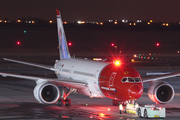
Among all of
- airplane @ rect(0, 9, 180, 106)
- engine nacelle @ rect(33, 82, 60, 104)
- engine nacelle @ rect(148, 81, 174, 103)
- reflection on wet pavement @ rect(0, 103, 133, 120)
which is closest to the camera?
reflection on wet pavement @ rect(0, 103, 133, 120)

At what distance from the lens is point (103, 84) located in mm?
24391

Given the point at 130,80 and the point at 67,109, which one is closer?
the point at 130,80

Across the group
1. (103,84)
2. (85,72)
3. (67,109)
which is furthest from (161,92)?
(67,109)

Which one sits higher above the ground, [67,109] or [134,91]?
[134,91]

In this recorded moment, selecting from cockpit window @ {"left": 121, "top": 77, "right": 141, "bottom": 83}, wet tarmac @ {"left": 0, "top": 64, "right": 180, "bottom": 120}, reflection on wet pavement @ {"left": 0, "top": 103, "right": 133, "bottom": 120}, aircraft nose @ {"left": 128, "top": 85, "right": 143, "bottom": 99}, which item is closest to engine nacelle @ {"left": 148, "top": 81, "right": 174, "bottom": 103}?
wet tarmac @ {"left": 0, "top": 64, "right": 180, "bottom": 120}

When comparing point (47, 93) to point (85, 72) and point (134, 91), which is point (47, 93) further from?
point (134, 91)

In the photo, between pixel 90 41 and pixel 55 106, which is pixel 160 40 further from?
pixel 55 106

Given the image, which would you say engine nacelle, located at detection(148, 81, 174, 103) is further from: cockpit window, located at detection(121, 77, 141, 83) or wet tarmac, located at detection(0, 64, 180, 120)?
cockpit window, located at detection(121, 77, 141, 83)

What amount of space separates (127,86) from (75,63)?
9.41 meters

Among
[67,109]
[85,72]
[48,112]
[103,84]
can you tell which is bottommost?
[48,112]

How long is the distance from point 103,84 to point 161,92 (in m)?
5.23

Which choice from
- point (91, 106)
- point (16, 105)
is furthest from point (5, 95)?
point (91, 106)

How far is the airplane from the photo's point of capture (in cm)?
2305

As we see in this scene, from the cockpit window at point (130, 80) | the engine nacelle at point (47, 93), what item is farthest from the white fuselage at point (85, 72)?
the cockpit window at point (130, 80)
